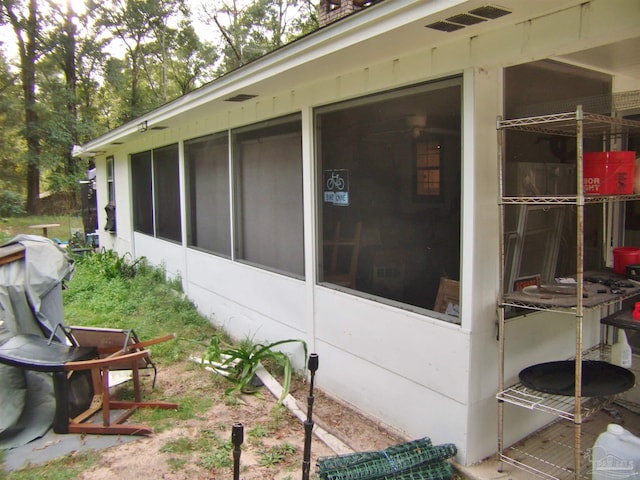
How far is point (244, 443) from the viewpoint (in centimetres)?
310

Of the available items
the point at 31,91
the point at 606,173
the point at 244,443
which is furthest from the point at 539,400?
the point at 31,91

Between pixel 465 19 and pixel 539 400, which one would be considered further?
pixel 539 400

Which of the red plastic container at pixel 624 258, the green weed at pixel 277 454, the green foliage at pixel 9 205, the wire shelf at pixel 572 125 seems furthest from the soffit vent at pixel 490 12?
the green foliage at pixel 9 205

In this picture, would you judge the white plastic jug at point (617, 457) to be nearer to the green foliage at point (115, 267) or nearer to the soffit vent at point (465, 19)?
the soffit vent at point (465, 19)

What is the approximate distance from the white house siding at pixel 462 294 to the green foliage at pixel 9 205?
70.4 feet

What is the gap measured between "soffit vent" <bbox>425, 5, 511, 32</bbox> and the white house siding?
0.08 metres

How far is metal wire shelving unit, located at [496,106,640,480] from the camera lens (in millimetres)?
2248

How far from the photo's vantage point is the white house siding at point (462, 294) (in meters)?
2.30

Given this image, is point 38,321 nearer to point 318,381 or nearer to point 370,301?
point 318,381

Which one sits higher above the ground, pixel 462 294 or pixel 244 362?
pixel 462 294

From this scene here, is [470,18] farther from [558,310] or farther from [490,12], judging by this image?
[558,310]

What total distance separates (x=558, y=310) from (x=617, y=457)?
27.6 inches

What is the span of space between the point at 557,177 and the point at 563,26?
3.88 feet

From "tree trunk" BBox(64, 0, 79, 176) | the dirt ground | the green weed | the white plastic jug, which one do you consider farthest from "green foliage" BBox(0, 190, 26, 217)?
the white plastic jug
